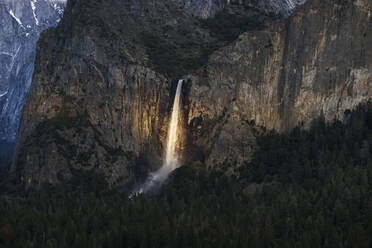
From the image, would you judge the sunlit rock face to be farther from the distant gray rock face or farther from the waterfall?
the distant gray rock face

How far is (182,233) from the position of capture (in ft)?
365

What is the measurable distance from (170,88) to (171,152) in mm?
15591

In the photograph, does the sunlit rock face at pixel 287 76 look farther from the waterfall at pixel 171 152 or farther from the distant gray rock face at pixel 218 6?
the distant gray rock face at pixel 218 6

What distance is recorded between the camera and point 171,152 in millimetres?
157250

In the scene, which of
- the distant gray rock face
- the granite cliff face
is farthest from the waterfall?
the distant gray rock face

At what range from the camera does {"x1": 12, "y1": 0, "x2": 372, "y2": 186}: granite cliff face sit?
142 metres

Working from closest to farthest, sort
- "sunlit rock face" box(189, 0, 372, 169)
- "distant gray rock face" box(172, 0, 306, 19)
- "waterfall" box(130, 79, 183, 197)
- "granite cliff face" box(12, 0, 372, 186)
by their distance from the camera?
"sunlit rock face" box(189, 0, 372, 169) < "granite cliff face" box(12, 0, 372, 186) < "waterfall" box(130, 79, 183, 197) < "distant gray rock face" box(172, 0, 306, 19)

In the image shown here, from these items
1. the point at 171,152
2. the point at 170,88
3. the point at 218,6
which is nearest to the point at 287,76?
the point at 170,88

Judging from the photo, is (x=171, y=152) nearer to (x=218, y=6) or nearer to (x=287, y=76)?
(x=287, y=76)

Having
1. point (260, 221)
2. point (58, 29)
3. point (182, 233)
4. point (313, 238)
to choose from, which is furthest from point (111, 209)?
point (58, 29)

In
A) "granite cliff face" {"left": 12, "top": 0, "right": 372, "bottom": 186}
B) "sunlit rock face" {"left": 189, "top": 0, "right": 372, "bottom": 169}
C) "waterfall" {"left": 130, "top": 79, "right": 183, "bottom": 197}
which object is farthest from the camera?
"waterfall" {"left": 130, "top": 79, "right": 183, "bottom": 197}

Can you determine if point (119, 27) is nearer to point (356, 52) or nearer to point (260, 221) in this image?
point (356, 52)

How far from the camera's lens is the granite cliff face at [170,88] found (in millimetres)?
141875

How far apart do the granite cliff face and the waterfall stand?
1.94m
